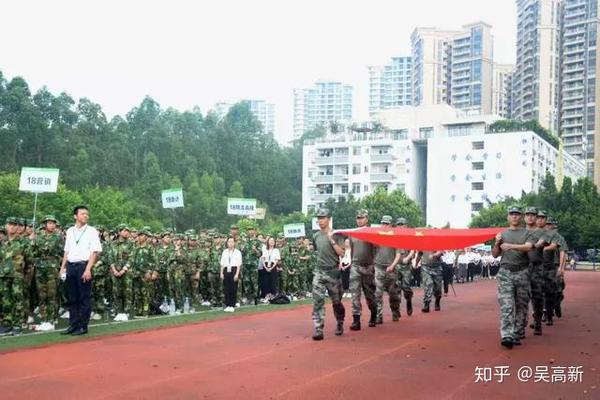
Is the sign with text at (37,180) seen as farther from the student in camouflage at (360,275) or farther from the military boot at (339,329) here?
the military boot at (339,329)

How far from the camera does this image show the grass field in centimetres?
968

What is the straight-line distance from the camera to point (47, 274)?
37.2 ft

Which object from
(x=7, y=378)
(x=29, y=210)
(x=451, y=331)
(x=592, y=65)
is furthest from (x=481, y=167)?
(x=7, y=378)

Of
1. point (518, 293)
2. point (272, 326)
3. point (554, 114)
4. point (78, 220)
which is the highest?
point (554, 114)

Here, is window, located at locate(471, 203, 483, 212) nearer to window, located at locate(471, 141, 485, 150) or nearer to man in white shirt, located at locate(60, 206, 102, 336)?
window, located at locate(471, 141, 485, 150)

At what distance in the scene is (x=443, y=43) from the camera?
12750cm

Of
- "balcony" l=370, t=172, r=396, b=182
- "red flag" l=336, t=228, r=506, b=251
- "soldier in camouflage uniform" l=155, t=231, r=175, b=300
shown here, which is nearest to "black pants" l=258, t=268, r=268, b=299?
"soldier in camouflage uniform" l=155, t=231, r=175, b=300

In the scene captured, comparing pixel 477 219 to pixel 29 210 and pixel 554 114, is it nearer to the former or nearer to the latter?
pixel 29 210

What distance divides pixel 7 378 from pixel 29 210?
30645 millimetres

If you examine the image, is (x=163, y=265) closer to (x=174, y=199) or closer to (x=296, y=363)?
(x=174, y=199)

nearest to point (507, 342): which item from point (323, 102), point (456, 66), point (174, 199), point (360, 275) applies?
point (360, 275)

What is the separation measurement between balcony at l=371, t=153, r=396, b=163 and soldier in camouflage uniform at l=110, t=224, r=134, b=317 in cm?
6944

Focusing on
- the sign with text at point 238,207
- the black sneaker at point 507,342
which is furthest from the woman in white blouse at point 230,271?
the black sneaker at point 507,342

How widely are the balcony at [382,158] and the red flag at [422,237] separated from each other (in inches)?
2750
